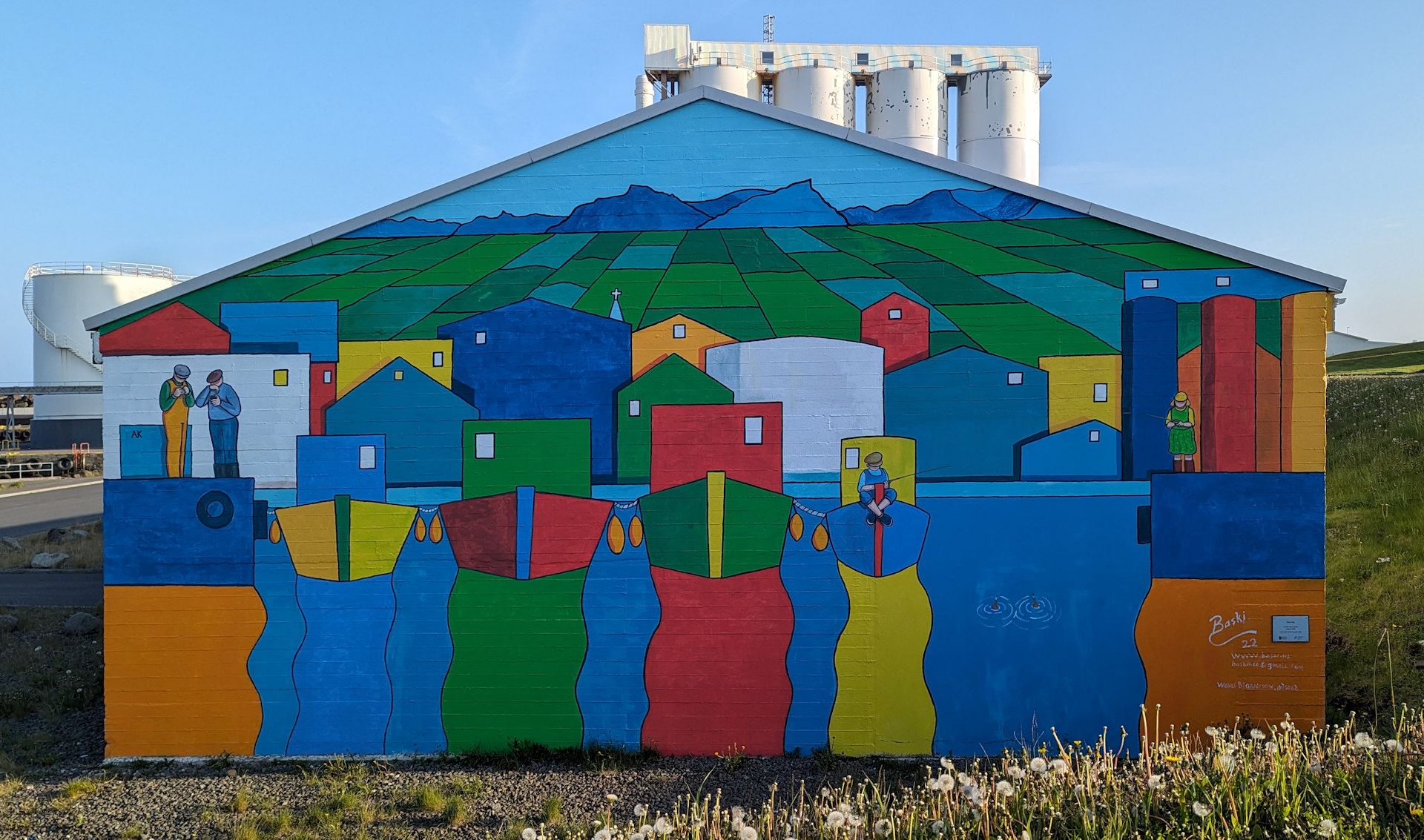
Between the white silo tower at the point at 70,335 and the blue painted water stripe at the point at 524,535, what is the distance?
128 ft

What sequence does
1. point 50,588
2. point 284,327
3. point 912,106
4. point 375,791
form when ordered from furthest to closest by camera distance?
point 912,106
point 50,588
point 284,327
point 375,791

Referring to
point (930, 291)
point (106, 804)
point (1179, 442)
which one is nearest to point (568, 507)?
Answer: point (930, 291)

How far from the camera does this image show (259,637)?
7312 mm

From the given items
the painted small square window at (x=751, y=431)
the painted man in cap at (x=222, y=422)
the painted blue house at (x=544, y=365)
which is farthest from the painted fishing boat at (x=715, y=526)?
the painted man in cap at (x=222, y=422)

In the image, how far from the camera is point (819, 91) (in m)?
15.7

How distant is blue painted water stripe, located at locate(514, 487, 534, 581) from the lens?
286 inches

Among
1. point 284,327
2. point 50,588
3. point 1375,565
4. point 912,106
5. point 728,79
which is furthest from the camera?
point 728,79

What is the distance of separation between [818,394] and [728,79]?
10935mm

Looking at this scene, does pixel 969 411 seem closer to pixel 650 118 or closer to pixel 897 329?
pixel 897 329

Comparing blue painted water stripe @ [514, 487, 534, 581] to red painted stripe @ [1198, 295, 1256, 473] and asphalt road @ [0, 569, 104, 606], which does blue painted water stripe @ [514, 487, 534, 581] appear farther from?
asphalt road @ [0, 569, 104, 606]

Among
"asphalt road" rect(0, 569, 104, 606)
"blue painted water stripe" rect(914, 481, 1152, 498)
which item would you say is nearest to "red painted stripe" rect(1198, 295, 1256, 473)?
"blue painted water stripe" rect(914, 481, 1152, 498)

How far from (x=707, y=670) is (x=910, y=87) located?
12.2 meters

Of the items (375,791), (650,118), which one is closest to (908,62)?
(650,118)

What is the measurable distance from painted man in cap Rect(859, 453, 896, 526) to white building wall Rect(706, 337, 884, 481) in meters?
0.23
